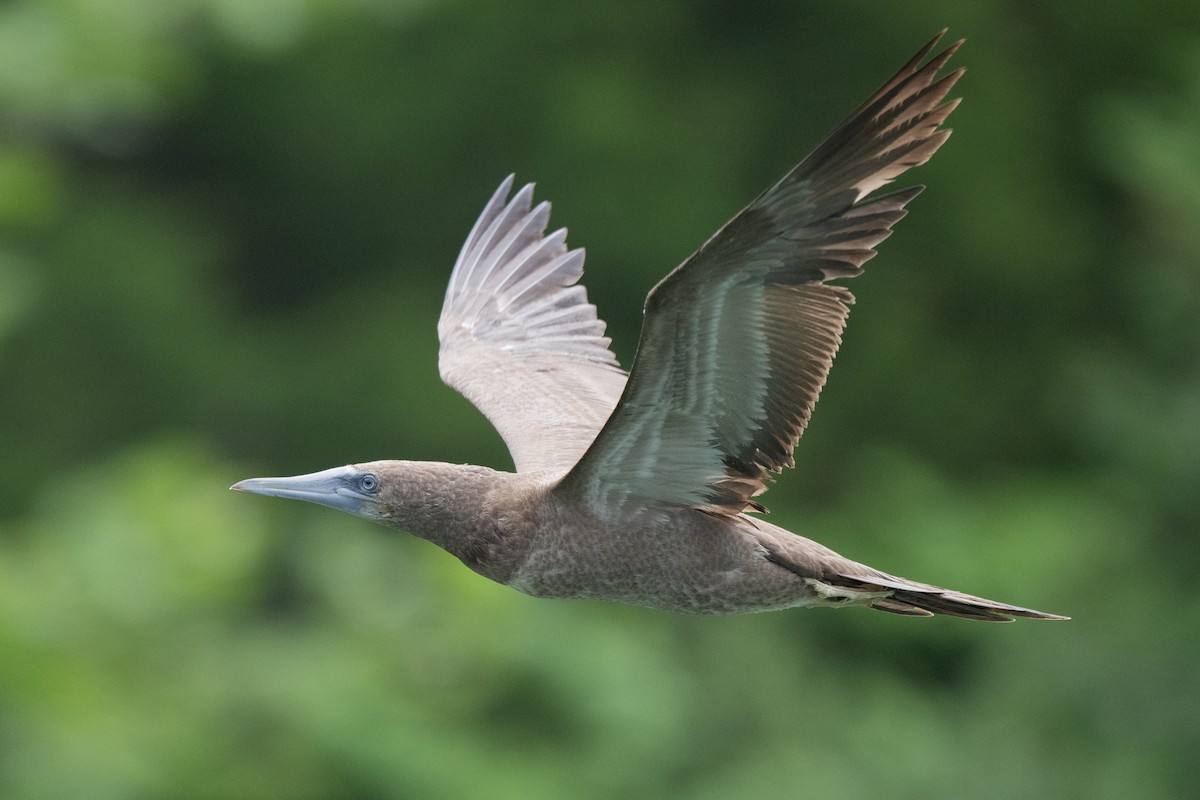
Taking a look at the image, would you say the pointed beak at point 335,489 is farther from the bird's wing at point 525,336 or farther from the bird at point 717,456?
the bird's wing at point 525,336

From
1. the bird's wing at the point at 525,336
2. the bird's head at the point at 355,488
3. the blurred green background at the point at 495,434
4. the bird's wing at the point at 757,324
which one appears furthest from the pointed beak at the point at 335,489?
the blurred green background at the point at 495,434

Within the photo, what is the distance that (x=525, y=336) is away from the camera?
7.38 meters

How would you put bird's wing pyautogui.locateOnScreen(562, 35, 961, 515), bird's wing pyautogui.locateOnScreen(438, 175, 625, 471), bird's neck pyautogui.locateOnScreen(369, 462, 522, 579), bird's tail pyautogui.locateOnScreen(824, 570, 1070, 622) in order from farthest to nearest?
1. bird's wing pyautogui.locateOnScreen(438, 175, 625, 471)
2. bird's neck pyautogui.locateOnScreen(369, 462, 522, 579)
3. bird's tail pyautogui.locateOnScreen(824, 570, 1070, 622)
4. bird's wing pyautogui.locateOnScreen(562, 35, 961, 515)

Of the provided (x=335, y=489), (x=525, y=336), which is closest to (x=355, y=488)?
(x=335, y=489)

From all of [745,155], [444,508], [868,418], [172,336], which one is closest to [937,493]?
[868,418]

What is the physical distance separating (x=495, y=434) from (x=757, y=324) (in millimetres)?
9303

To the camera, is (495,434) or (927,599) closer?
(927,599)

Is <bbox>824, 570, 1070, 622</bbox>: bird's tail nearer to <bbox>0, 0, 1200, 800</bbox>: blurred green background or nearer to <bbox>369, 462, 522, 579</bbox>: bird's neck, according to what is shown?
<bbox>369, 462, 522, 579</bbox>: bird's neck

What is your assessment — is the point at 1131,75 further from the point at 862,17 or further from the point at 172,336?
the point at 172,336

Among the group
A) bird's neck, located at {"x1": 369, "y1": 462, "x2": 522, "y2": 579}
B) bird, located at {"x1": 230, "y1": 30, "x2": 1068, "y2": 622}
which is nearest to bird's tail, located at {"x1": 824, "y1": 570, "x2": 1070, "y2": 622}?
bird, located at {"x1": 230, "y1": 30, "x2": 1068, "y2": 622}

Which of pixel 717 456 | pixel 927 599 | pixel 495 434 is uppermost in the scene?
pixel 717 456

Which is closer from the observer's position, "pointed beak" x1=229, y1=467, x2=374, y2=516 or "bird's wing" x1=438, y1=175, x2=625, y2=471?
"pointed beak" x1=229, y1=467, x2=374, y2=516

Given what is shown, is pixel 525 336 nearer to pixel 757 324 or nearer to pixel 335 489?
pixel 335 489

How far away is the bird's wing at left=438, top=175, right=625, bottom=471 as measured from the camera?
6832 millimetres
